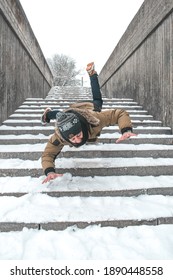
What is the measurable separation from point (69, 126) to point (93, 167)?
752 mm

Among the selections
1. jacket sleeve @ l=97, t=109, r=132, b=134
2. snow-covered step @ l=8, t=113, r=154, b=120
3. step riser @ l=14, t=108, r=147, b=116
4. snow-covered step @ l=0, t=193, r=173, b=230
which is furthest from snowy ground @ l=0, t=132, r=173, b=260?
step riser @ l=14, t=108, r=147, b=116

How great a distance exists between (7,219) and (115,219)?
914 mm

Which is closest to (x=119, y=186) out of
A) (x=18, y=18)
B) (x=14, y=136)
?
(x=14, y=136)

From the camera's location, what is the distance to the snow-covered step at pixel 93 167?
8.96ft

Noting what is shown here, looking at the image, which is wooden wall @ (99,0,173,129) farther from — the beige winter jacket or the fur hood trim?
the fur hood trim

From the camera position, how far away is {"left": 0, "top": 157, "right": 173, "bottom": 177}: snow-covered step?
273 centimetres

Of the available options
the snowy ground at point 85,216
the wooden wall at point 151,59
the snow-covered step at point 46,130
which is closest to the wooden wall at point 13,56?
the snow-covered step at point 46,130

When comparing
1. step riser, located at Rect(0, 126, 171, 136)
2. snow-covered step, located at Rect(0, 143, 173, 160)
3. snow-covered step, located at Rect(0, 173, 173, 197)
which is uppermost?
step riser, located at Rect(0, 126, 171, 136)

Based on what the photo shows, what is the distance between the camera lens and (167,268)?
158 centimetres

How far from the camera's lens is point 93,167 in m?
2.77

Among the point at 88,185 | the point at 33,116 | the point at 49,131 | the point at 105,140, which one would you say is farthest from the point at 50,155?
the point at 33,116

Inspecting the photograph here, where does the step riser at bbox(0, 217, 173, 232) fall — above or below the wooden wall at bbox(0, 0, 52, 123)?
below

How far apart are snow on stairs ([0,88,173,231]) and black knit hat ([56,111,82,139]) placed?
1.94 feet

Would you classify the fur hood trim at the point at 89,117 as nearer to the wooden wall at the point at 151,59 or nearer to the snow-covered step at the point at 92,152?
the snow-covered step at the point at 92,152
